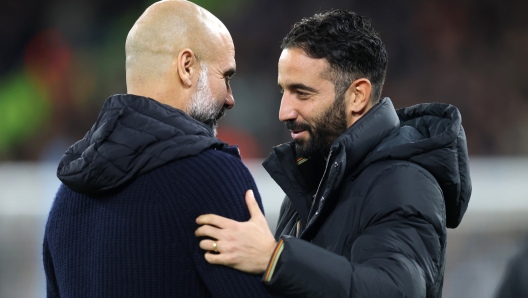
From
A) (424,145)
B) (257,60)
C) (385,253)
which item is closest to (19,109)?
(257,60)

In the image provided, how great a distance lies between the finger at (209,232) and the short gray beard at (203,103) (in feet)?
1.26

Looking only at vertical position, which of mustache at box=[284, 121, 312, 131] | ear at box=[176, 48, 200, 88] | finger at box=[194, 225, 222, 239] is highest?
ear at box=[176, 48, 200, 88]

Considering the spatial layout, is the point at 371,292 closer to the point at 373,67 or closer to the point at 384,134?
the point at 384,134

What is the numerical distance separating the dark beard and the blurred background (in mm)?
3882

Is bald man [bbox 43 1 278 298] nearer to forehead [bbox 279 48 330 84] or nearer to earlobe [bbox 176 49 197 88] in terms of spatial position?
earlobe [bbox 176 49 197 88]

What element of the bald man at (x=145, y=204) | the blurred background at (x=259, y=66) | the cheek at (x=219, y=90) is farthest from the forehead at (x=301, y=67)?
the blurred background at (x=259, y=66)

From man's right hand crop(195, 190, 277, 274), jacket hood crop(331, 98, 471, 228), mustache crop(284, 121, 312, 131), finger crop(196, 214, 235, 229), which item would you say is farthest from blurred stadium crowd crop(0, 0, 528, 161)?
finger crop(196, 214, 235, 229)

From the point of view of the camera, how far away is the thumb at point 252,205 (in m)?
1.32

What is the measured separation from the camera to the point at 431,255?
163 cm

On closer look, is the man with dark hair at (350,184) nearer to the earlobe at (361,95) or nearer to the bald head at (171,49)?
the earlobe at (361,95)

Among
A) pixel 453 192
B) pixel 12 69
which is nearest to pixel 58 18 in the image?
pixel 12 69

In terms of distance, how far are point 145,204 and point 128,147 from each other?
0.40 feet

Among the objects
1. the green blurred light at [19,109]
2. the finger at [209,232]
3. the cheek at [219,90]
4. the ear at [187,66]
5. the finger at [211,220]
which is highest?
the green blurred light at [19,109]

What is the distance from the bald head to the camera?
1.54 m
